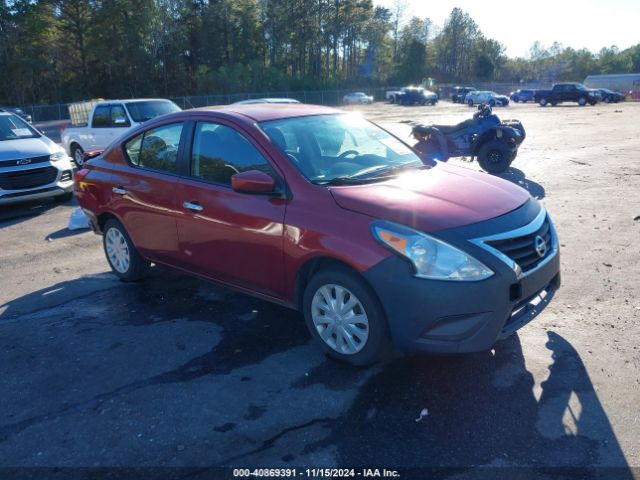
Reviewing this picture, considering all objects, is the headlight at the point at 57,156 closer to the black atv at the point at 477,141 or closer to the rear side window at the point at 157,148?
the rear side window at the point at 157,148

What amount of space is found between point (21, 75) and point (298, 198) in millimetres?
57443

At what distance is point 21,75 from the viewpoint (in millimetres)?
51625

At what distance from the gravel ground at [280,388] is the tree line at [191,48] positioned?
54.8m

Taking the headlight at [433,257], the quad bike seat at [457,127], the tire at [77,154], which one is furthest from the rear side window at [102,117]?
the headlight at [433,257]

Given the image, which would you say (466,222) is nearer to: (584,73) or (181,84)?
(181,84)

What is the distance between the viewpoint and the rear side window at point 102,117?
532 inches

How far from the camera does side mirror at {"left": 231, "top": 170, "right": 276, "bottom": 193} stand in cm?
390

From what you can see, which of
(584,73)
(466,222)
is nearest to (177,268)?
(466,222)

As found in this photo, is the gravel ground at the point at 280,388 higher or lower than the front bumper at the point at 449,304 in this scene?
lower

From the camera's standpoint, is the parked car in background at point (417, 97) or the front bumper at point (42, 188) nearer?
the front bumper at point (42, 188)

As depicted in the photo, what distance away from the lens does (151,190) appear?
507 cm

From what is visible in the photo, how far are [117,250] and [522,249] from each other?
4.12 m

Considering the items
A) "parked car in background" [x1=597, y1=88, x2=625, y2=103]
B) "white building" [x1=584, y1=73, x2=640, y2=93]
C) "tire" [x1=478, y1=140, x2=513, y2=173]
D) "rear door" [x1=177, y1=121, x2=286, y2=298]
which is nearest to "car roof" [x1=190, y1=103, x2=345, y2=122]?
"rear door" [x1=177, y1=121, x2=286, y2=298]

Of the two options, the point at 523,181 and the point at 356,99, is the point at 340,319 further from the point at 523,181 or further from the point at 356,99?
the point at 356,99
